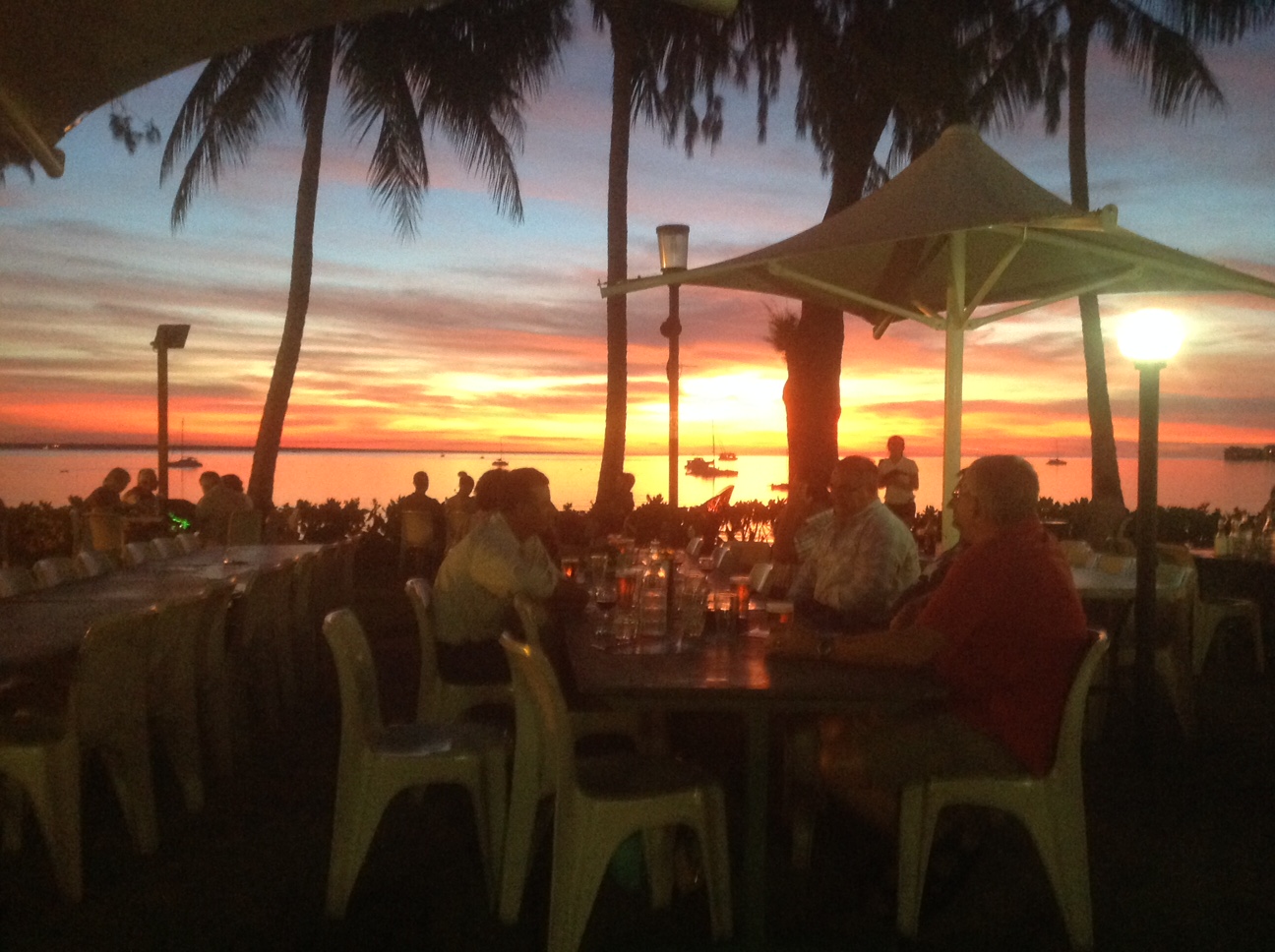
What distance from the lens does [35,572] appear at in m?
5.88

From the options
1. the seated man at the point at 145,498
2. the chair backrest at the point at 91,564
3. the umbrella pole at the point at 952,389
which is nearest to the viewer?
the umbrella pole at the point at 952,389

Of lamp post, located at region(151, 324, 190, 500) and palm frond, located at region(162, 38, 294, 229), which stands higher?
palm frond, located at region(162, 38, 294, 229)

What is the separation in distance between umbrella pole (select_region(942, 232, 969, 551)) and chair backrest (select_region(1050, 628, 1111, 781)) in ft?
7.44

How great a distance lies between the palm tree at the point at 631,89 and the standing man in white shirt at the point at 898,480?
3817mm

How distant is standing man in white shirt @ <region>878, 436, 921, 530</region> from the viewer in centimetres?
891

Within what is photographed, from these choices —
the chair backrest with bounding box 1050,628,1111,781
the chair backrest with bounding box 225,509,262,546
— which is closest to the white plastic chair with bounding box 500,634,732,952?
the chair backrest with bounding box 1050,628,1111,781

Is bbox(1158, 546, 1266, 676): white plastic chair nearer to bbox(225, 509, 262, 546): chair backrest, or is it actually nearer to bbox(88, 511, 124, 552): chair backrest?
bbox(225, 509, 262, 546): chair backrest

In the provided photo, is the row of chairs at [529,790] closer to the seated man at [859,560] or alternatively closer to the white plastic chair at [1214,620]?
the seated man at [859,560]

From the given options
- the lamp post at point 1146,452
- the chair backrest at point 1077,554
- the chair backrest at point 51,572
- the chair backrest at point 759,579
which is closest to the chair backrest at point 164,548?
the chair backrest at point 51,572

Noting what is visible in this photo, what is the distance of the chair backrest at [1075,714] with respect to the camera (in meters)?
3.15

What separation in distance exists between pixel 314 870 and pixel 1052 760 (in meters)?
2.43

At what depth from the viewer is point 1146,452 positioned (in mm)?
5059

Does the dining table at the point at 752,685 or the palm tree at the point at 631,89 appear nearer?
the dining table at the point at 752,685

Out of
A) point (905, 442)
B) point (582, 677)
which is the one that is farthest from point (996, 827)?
point (905, 442)
